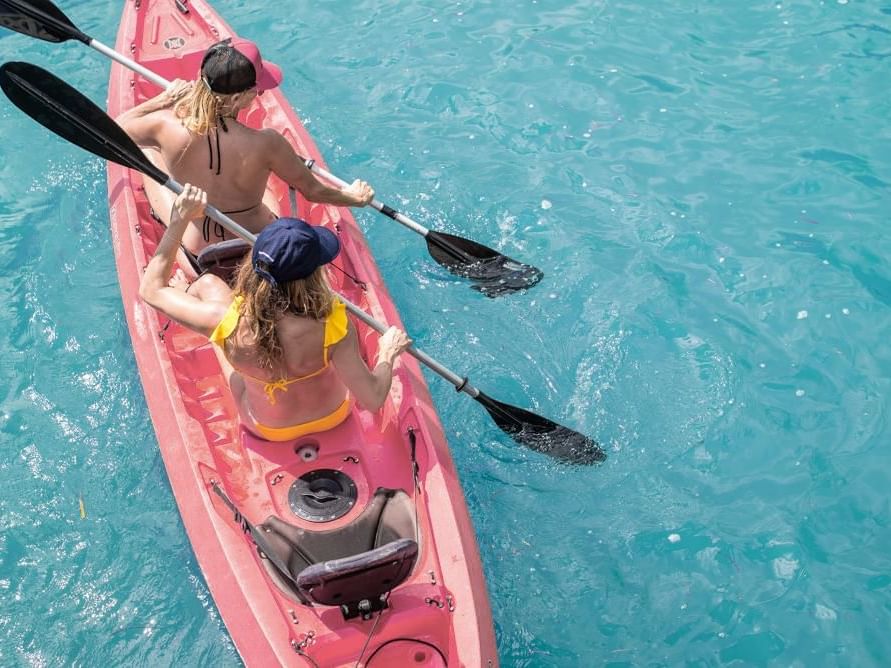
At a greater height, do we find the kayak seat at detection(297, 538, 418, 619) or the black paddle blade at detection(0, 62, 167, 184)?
the black paddle blade at detection(0, 62, 167, 184)

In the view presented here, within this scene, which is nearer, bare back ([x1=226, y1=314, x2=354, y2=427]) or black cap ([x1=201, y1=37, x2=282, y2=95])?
bare back ([x1=226, y1=314, x2=354, y2=427])

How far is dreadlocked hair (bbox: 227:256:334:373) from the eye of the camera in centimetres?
317

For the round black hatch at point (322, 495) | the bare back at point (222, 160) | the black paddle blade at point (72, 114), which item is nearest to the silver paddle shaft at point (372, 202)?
the bare back at point (222, 160)

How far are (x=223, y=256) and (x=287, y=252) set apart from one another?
1.45 m

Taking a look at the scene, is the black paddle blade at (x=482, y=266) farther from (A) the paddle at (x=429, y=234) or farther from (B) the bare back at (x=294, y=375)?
(B) the bare back at (x=294, y=375)

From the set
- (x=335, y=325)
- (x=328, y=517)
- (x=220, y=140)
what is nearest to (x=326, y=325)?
(x=335, y=325)

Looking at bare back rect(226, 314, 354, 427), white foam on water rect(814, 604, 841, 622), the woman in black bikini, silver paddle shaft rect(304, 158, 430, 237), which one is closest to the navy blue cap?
bare back rect(226, 314, 354, 427)

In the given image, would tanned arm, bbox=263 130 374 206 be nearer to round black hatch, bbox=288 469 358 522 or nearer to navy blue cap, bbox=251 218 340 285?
navy blue cap, bbox=251 218 340 285

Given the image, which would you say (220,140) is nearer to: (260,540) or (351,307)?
(351,307)

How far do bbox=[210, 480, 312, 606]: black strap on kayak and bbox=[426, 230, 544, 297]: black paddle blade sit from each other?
89.3 inches

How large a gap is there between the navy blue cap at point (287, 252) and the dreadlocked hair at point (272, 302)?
0.18ft

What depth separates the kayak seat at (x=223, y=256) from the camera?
171 inches

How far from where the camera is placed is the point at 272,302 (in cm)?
318

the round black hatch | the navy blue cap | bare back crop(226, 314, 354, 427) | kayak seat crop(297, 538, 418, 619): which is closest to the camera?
the navy blue cap
